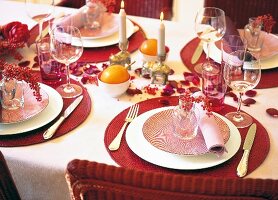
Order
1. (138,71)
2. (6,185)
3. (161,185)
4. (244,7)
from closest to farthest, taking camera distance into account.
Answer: (161,185)
(6,185)
(138,71)
(244,7)

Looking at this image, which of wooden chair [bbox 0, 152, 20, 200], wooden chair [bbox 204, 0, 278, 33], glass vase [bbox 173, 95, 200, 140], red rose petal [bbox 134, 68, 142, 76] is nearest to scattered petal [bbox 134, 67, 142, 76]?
red rose petal [bbox 134, 68, 142, 76]

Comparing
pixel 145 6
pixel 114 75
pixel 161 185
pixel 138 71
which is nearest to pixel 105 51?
pixel 138 71

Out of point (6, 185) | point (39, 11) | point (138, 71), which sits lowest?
point (6, 185)

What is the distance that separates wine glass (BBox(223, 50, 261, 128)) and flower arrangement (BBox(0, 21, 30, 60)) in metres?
0.71

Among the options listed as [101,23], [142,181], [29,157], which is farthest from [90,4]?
[142,181]

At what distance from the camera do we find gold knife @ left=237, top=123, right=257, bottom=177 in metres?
1.02

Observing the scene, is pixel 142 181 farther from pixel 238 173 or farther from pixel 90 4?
pixel 90 4

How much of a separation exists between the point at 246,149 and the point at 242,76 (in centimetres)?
25

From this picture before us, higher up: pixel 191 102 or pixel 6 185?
pixel 191 102

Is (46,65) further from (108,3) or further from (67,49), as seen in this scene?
(108,3)

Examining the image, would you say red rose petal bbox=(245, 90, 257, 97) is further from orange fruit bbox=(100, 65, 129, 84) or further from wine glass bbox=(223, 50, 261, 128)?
orange fruit bbox=(100, 65, 129, 84)

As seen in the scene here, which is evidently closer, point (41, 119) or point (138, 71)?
point (41, 119)

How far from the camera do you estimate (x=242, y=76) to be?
1250 mm

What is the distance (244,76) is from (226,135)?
213mm
